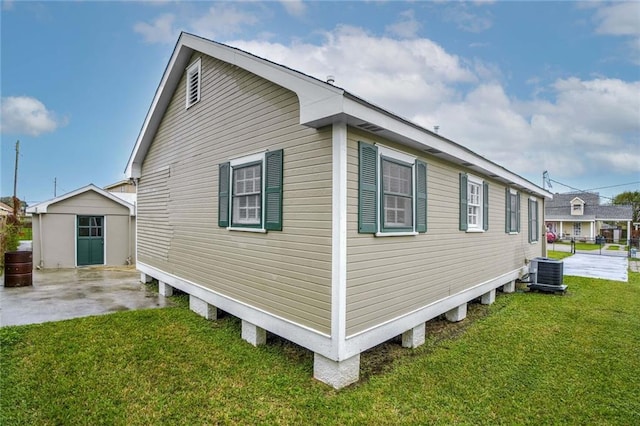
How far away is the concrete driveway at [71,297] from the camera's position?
233 inches

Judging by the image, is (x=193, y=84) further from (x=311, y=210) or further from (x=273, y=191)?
(x=311, y=210)

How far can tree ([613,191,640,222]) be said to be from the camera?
120 feet

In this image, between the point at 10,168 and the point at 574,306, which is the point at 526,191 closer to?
the point at 574,306

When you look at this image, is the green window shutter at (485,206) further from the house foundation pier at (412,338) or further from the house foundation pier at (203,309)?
the house foundation pier at (203,309)

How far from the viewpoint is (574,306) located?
23.4 ft

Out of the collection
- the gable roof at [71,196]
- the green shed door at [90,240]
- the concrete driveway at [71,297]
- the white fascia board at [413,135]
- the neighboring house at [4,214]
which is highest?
the white fascia board at [413,135]

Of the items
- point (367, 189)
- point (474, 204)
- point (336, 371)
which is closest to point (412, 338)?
point (336, 371)

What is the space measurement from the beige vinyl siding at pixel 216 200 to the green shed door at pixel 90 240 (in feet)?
18.7

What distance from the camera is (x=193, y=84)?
669 cm

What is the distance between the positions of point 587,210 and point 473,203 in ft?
124

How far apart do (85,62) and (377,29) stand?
11061 millimetres

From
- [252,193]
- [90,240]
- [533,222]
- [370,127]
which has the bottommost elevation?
[90,240]

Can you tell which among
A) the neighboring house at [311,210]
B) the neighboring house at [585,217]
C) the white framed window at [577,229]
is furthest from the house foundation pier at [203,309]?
the white framed window at [577,229]

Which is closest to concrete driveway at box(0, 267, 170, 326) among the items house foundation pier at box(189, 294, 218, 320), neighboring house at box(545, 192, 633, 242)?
house foundation pier at box(189, 294, 218, 320)
